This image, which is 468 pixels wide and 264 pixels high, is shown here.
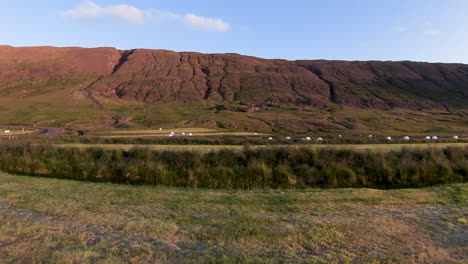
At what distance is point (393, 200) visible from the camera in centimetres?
1009

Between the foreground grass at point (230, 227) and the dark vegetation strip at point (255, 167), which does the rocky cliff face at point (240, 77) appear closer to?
the dark vegetation strip at point (255, 167)

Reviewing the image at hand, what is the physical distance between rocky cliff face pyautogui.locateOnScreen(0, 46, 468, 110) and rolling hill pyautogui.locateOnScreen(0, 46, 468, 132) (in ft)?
1.19

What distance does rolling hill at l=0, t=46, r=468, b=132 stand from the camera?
7481 cm

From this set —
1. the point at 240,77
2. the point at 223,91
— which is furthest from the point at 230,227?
the point at 240,77

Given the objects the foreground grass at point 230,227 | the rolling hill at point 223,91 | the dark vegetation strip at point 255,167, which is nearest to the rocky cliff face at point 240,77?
the rolling hill at point 223,91

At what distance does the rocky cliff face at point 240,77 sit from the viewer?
352 feet

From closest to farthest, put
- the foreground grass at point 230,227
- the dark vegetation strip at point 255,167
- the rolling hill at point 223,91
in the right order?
the foreground grass at point 230,227
the dark vegetation strip at point 255,167
the rolling hill at point 223,91

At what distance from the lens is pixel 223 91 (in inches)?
4456

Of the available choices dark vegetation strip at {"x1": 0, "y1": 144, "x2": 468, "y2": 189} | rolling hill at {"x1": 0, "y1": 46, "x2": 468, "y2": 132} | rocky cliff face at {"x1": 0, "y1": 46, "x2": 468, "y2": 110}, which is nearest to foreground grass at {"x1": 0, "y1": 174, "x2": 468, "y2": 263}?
dark vegetation strip at {"x1": 0, "y1": 144, "x2": 468, "y2": 189}

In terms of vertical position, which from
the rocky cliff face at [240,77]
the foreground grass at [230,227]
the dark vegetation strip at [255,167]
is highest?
the rocky cliff face at [240,77]

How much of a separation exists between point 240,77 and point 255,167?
11102 centimetres

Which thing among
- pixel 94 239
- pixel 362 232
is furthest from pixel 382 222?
pixel 94 239

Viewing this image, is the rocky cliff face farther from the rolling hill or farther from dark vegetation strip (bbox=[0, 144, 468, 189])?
dark vegetation strip (bbox=[0, 144, 468, 189])

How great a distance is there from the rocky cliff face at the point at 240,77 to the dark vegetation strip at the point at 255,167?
274 feet
